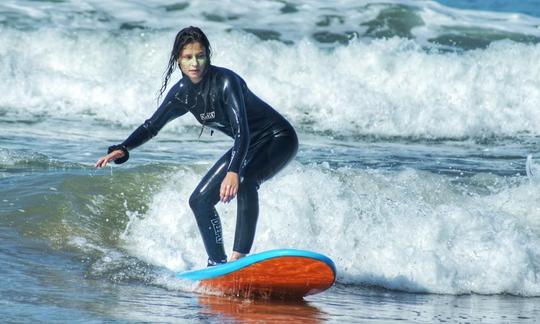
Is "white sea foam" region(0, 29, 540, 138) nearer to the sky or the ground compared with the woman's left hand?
nearer to the sky

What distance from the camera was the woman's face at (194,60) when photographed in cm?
595

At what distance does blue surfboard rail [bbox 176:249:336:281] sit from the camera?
18.8 ft

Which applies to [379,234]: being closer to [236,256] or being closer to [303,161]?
[236,256]

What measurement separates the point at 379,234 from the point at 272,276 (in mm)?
2074

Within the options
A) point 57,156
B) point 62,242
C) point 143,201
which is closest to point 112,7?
point 57,156

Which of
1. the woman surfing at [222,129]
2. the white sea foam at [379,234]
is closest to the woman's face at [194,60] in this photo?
the woman surfing at [222,129]

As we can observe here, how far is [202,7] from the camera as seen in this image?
20.6 meters

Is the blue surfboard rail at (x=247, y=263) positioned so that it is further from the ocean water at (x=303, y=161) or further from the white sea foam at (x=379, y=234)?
the white sea foam at (x=379, y=234)

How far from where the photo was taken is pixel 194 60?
5.97 m

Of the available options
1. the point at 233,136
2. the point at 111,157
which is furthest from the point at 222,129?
the point at 111,157

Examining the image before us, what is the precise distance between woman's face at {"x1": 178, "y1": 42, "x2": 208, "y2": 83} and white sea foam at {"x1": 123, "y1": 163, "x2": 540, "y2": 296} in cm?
176

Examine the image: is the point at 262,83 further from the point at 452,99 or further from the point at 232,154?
the point at 232,154

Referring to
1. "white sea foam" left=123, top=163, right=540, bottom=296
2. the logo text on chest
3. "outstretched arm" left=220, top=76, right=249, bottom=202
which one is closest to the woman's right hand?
the logo text on chest

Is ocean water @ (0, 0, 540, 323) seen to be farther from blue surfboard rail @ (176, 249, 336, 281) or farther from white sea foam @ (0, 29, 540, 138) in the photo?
blue surfboard rail @ (176, 249, 336, 281)
